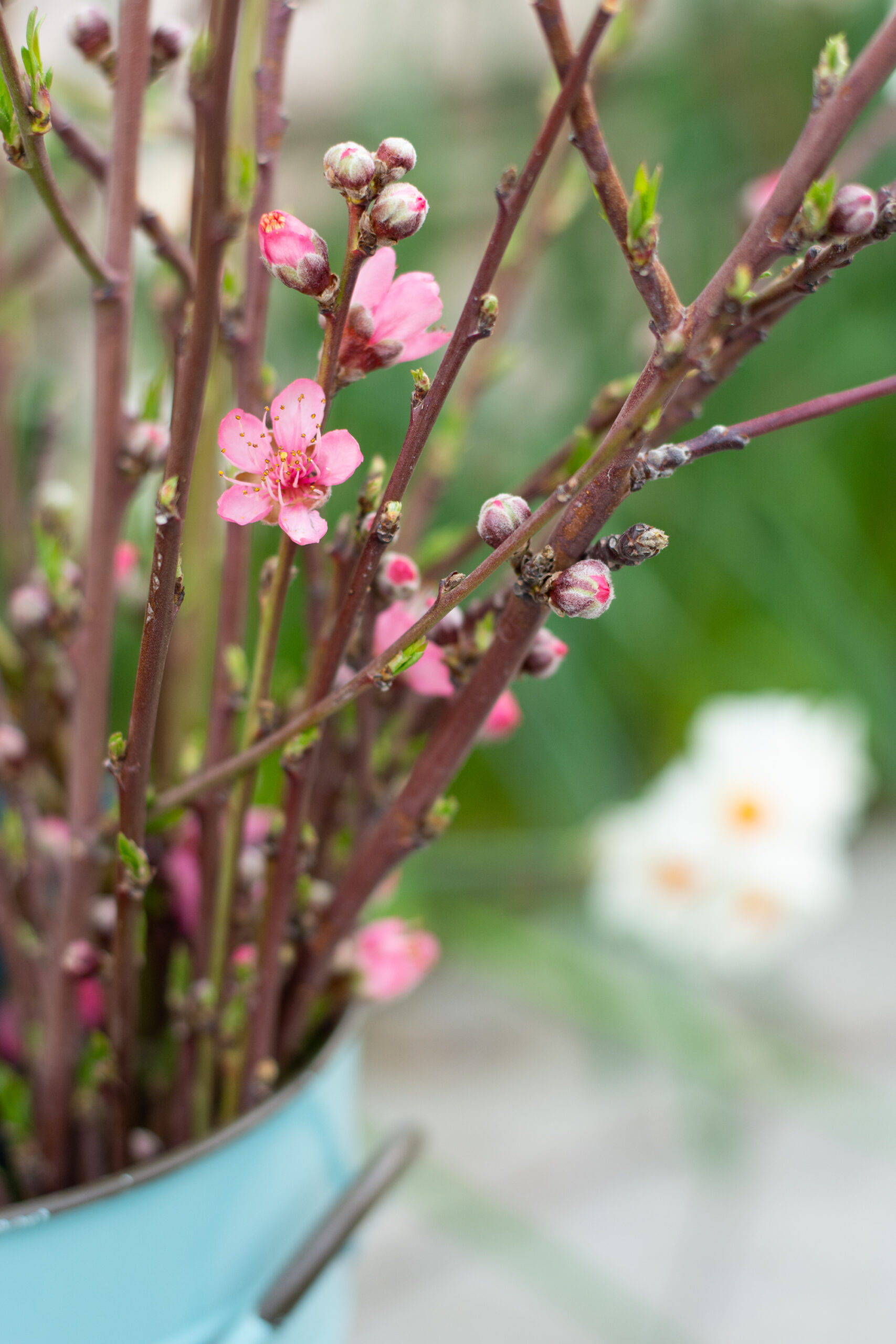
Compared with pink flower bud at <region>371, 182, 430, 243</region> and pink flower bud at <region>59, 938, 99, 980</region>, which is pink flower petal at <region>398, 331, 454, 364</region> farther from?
pink flower bud at <region>59, 938, 99, 980</region>

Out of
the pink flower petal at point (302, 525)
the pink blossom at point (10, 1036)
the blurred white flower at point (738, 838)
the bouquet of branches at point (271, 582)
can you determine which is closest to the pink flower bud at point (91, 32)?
the bouquet of branches at point (271, 582)

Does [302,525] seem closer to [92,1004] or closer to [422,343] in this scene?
[422,343]

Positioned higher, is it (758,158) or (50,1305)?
(758,158)

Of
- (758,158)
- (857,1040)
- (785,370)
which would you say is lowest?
(857,1040)

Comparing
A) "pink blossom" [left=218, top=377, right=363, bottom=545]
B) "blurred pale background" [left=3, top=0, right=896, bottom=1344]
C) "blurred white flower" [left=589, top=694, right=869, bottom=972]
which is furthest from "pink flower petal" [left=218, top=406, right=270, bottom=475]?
"blurred white flower" [left=589, top=694, right=869, bottom=972]

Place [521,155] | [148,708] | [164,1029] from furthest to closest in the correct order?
[521,155] → [164,1029] → [148,708]

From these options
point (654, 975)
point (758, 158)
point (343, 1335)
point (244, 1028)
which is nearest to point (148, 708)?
point (244, 1028)

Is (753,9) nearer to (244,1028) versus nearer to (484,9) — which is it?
(484,9)
